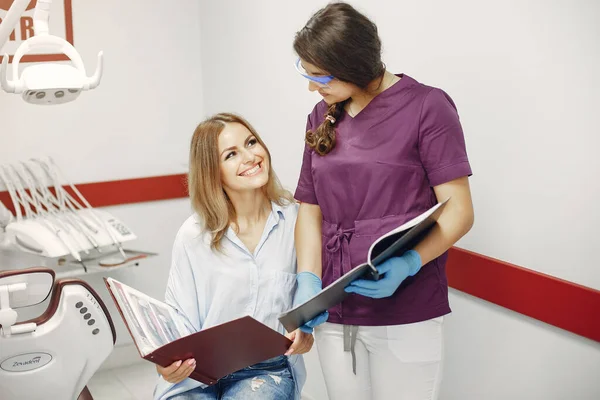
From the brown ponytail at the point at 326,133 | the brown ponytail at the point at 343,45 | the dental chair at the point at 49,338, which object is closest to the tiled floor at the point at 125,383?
the dental chair at the point at 49,338

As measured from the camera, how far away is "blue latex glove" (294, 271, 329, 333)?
1720mm

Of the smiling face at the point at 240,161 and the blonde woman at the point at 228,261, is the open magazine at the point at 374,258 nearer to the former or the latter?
the blonde woman at the point at 228,261

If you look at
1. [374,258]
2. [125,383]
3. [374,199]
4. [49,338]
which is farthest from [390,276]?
[125,383]

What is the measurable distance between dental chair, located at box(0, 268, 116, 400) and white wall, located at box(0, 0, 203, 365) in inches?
60.1

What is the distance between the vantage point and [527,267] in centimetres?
197

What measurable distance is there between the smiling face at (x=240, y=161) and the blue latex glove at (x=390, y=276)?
0.47m

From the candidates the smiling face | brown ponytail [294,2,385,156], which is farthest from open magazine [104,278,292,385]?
brown ponytail [294,2,385,156]

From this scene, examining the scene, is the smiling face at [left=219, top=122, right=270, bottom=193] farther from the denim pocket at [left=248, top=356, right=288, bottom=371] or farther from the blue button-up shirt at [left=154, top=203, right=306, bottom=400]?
the denim pocket at [left=248, top=356, right=288, bottom=371]

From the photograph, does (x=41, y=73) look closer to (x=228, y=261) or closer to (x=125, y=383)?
(x=228, y=261)

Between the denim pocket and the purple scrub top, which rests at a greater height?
the purple scrub top

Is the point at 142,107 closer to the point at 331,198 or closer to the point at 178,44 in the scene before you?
the point at 178,44

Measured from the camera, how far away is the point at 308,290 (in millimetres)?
1775

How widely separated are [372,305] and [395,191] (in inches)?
11.1

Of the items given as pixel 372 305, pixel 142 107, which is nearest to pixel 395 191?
pixel 372 305
